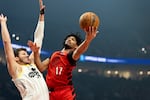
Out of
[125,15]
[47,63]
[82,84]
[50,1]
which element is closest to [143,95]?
[82,84]

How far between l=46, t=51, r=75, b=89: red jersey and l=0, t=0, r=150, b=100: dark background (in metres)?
3.96

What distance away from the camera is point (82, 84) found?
26.0 feet

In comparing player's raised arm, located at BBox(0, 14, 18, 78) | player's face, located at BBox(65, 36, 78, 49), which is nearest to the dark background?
player's face, located at BBox(65, 36, 78, 49)

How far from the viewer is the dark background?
25.8ft

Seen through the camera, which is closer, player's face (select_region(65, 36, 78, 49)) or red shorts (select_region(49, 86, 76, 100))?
red shorts (select_region(49, 86, 76, 100))

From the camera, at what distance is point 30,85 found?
336cm

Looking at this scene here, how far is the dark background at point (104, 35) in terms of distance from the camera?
25.8ft

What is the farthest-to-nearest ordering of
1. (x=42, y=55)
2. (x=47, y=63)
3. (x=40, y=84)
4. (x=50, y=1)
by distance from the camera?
(x=50, y=1) → (x=42, y=55) → (x=47, y=63) → (x=40, y=84)

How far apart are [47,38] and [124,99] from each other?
88.6 inches

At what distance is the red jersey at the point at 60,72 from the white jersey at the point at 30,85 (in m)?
0.16

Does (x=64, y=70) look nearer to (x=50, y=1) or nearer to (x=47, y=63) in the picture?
(x=47, y=63)

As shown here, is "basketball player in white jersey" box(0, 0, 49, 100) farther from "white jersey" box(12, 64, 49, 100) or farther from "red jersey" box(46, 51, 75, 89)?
"red jersey" box(46, 51, 75, 89)

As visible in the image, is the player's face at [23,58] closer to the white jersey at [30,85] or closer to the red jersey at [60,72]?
the white jersey at [30,85]

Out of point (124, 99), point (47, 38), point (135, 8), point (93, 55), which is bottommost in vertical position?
point (124, 99)
